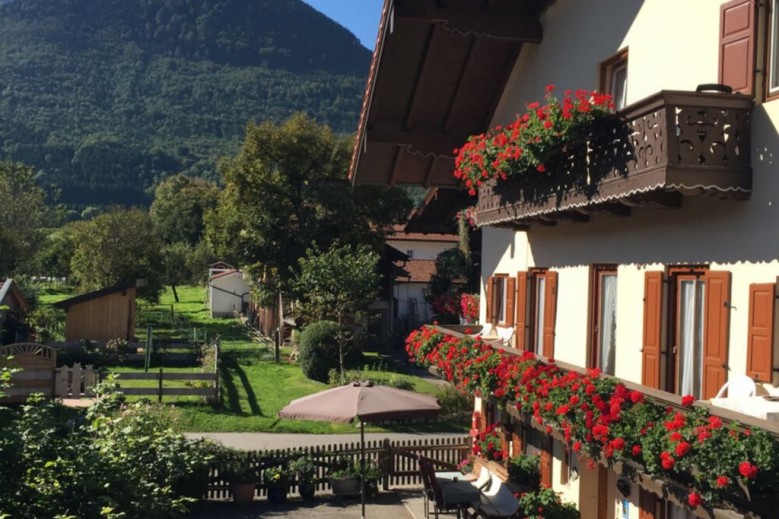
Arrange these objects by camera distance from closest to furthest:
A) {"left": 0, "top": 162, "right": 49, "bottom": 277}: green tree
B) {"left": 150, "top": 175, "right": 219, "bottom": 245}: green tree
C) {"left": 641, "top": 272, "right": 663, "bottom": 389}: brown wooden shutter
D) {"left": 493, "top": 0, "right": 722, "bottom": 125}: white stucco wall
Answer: {"left": 493, "top": 0, "right": 722, "bottom": 125}: white stucco wall, {"left": 641, "top": 272, "right": 663, "bottom": 389}: brown wooden shutter, {"left": 0, "top": 162, "right": 49, "bottom": 277}: green tree, {"left": 150, "top": 175, "right": 219, "bottom": 245}: green tree

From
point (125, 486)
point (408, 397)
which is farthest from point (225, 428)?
point (125, 486)

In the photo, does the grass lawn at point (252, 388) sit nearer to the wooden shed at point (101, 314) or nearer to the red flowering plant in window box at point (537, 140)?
the wooden shed at point (101, 314)

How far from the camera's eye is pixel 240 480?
1780 centimetres

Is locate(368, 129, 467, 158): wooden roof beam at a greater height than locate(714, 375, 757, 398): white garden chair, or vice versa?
locate(368, 129, 467, 158): wooden roof beam

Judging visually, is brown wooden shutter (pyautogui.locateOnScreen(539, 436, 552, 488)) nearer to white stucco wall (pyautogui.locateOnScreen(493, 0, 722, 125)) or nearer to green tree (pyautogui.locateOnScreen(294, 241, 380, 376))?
white stucco wall (pyautogui.locateOnScreen(493, 0, 722, 125))

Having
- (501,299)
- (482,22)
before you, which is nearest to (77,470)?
(482,22)

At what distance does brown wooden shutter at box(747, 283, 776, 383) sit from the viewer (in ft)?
24.2

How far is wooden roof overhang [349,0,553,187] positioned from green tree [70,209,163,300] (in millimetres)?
30790

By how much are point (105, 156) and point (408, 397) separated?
549 ft

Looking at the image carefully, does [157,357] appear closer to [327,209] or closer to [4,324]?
[4,324]

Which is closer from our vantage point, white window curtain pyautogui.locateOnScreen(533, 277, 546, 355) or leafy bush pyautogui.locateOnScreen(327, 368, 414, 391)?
white window curtain pyautogui.locateOnScreen(533, 277, 546, 355)

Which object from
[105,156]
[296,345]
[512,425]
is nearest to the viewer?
[512,425]

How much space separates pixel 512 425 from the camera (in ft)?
50.3

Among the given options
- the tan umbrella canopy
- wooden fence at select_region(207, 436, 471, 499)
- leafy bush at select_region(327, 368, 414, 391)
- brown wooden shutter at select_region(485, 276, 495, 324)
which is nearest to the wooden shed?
leafy bush at select_region(327, 368, 414, 391)
